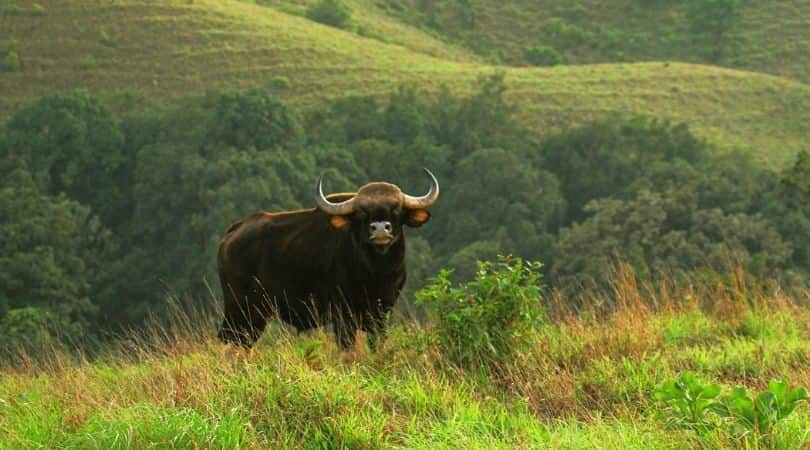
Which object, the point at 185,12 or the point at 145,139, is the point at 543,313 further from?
the point at 185,12

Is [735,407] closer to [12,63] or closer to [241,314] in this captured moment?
[241,314]

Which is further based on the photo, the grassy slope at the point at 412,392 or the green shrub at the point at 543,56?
the green shrub at the point at 543,56

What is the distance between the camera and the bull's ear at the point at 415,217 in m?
9.12

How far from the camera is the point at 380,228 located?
847 centimetres

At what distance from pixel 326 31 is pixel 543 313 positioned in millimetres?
77368

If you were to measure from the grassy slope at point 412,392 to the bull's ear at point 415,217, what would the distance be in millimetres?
1141

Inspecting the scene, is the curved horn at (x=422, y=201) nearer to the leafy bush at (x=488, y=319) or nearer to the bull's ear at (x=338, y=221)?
the bull's ear at (x=338, y=221)

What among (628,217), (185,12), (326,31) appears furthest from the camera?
(326,31)

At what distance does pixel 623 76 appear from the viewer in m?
76.8

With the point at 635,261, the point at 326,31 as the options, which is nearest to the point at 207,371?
the point at 635,261

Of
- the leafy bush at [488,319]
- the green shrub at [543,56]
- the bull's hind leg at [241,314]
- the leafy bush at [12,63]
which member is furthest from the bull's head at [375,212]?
the green shrub at [543,56]

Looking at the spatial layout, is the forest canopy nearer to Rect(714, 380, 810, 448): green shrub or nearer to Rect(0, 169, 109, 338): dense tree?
Rect(0, 169, 109, 338): dense tree

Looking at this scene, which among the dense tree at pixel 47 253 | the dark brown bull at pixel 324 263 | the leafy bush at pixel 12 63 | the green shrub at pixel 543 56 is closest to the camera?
the dark brown bull at pixel 324 263

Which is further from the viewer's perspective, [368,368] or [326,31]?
[326,31]
